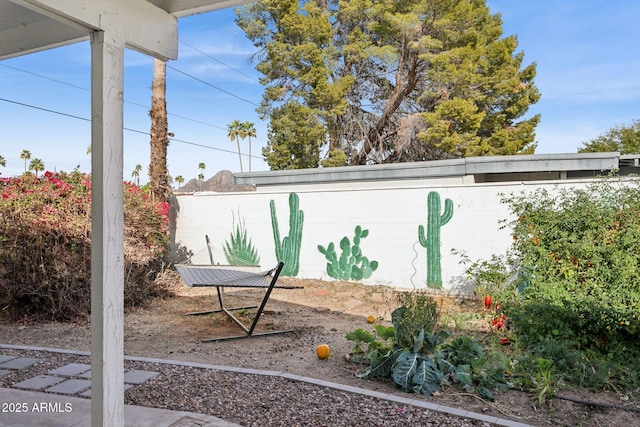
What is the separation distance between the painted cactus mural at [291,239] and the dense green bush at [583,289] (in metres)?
4.09

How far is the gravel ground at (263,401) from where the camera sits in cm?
254

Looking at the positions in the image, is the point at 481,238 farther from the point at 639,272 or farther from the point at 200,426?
the point at 200,426

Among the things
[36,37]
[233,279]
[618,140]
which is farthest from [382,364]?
[618,140]

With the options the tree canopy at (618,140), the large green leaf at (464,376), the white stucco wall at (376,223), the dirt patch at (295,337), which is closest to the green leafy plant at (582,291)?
the dirt patch at (295,337)

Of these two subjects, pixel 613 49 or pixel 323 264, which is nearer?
pixel 323 264

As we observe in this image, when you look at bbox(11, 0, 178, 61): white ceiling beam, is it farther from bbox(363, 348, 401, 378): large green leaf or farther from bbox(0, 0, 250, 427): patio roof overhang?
bbox(363, 348, 401, 378): large green leaf

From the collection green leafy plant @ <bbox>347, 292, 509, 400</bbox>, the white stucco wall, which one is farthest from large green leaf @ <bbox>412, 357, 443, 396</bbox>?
the white stucco wall

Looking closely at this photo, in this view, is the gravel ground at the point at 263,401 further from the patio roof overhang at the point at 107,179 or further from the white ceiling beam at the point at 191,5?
the white ceiling beam at the point at 191,5

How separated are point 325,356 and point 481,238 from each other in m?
3.55

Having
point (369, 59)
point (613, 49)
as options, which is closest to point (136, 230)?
point (369, 59)

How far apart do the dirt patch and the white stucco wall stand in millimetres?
496

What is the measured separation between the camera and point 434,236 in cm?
675

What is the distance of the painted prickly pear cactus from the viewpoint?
7.32 meters

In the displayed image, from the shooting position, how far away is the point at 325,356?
3742mm
